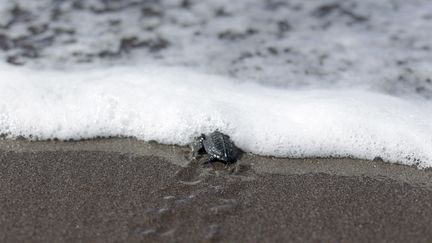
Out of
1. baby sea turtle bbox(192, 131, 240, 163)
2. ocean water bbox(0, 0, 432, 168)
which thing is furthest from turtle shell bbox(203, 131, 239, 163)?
ocean water bbox(0, 0, 432, 168)

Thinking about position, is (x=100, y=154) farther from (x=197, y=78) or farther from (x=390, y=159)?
→ (x=390, y=159)

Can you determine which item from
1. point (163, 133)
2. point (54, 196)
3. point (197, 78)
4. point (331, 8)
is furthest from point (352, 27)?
point (54, 196)

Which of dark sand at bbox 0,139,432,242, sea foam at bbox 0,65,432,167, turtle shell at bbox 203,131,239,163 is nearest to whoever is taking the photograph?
dark sand at bbox 0,139,432,242

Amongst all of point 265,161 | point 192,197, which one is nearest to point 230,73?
point 265,161

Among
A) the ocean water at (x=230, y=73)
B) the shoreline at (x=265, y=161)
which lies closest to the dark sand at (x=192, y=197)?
the shoreline at (x=265, y=161)

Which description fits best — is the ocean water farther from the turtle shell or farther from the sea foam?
the turtle shell

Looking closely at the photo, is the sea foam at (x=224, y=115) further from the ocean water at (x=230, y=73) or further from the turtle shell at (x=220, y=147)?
the turtle shell at (x=220, y=147)

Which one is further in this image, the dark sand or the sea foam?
the sea foam
